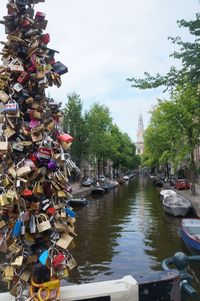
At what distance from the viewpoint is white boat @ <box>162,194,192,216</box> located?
96.0 ft

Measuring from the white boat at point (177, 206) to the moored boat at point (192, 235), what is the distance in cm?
963

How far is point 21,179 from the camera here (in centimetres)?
476

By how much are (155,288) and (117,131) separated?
256 ft

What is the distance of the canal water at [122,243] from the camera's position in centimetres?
1538

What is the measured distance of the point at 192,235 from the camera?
666 inches

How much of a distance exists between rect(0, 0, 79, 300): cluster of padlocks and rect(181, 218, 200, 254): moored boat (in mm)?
12000

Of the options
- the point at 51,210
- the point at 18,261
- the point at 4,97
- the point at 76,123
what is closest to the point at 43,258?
the point at 18,261

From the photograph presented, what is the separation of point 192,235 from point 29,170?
13.7 meters

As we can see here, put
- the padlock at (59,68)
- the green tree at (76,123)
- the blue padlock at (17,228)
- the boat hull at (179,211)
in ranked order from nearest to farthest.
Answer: the blue padlock at (17,228) → the padlock at (59,68) → the boat hull at (179,211) → the green tree at (76,123)

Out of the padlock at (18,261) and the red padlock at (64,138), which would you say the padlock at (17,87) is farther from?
the padlock at (18,261)

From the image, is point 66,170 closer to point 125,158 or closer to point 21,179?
point 21,179

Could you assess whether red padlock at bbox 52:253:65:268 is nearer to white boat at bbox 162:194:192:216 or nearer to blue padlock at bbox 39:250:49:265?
blue padlock at bbox 39:250:49:265

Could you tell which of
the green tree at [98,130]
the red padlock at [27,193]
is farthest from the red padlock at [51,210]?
the green tree at [98,130]

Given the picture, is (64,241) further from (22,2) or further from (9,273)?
(22,2)
